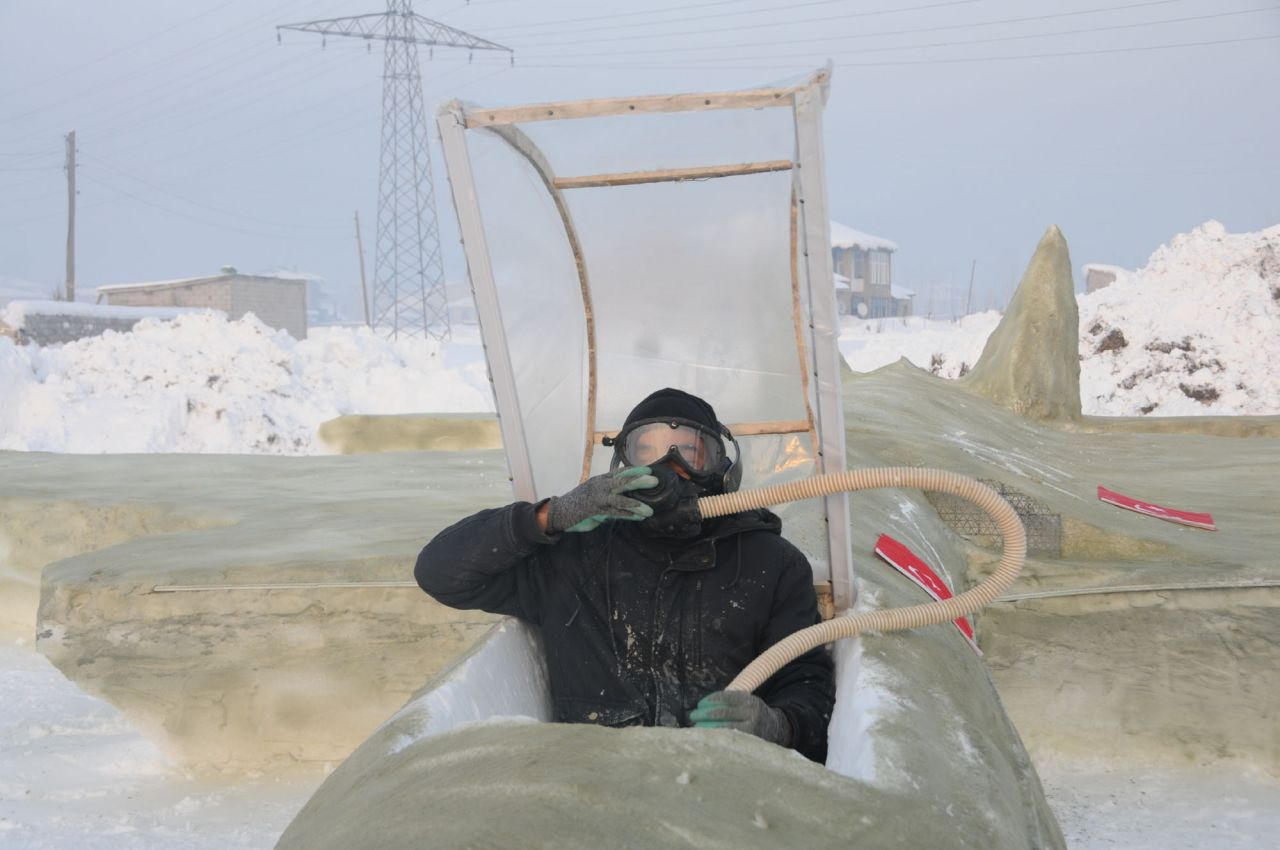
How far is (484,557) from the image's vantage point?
254cm

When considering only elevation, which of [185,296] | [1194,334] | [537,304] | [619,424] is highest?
[185,296]

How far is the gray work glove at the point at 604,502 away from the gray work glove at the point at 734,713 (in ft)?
1.53

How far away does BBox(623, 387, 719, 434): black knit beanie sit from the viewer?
2.61 metres

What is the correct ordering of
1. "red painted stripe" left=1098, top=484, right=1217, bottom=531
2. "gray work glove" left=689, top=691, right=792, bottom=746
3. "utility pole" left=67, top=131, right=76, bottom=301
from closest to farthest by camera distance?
"gray work glove" left=689, top=691, right=792, bottom=746 < "red painted stripe" left=1098, top=484, right=1217, bottom=531 < "utility pole" left=67, top=131, right=76, bottom=301

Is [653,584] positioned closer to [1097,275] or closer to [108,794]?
[108,794]

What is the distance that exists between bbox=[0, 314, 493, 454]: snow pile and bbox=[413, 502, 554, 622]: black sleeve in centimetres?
1061

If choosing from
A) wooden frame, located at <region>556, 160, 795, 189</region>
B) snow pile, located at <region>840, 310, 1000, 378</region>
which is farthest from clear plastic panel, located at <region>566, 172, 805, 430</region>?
snow pile, located at <region>840, 310, 1000, 378</region>

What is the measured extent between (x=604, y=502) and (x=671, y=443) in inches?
11.6

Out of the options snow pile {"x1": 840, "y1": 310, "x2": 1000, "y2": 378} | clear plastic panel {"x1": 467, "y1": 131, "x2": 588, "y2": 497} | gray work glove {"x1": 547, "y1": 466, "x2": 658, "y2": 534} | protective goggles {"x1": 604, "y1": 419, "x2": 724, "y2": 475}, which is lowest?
gray work glove {"x1": 547, "y1": 466, "x2": 658, "y2": 534}

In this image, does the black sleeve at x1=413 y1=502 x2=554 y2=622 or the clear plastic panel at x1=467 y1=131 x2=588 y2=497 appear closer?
the black sleeve at x1=413 y1=502 x2=554 y2=622

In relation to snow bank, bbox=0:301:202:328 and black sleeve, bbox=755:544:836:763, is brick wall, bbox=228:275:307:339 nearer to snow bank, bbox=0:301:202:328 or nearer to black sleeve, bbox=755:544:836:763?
snow bank, bbox=0:301:202:328

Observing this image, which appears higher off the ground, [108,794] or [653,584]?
[653,584]

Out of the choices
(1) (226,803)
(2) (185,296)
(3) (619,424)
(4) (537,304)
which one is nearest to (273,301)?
(2) (185,296)

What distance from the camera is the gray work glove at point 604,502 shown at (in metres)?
2.34
